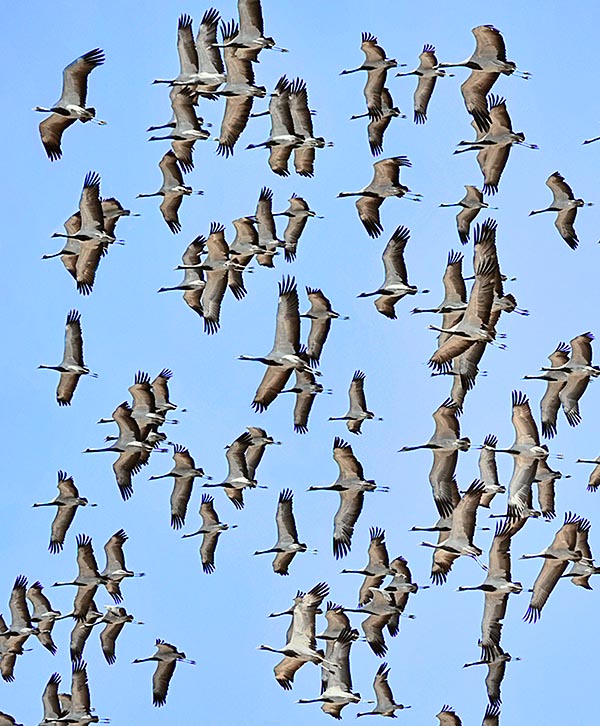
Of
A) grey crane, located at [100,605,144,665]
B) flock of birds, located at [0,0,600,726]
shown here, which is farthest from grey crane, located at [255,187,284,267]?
grey crane, located at [100,605,144,665]

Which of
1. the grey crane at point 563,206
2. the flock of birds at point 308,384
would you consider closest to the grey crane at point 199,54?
the flock of birds at point 308,384

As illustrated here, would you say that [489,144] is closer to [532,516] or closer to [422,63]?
[422,63]

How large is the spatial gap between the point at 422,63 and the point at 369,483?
8412 millimetres

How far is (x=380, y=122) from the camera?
154ft

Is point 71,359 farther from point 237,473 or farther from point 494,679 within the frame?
point 494,679

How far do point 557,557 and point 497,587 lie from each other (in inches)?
66.4

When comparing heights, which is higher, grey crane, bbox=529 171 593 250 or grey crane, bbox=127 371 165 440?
grey crane, bbox=529 171 593 250

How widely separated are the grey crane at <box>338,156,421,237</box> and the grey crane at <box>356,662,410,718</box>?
27.4 feet

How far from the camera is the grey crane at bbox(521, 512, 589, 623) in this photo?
44.0 metres

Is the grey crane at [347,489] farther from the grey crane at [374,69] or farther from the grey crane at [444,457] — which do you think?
the grey crane at [374,69]

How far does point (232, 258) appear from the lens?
46.5 meters

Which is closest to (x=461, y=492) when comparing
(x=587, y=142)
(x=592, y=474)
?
(x=592, y=474)

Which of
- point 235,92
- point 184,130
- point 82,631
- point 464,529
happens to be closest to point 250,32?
point 235,92

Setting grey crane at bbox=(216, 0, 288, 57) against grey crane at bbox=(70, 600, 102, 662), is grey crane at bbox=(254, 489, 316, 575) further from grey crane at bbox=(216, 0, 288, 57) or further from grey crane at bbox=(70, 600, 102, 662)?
grey crane at bbox=(216, 0, 288, 57)
